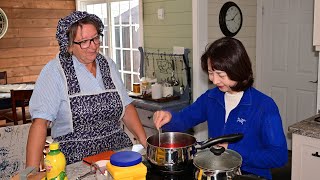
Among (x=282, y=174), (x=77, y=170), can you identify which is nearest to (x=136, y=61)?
(x=282, y=174)

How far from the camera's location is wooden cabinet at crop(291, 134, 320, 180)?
231 centimetres

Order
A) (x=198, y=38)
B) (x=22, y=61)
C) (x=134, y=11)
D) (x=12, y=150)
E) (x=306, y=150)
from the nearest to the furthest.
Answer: (x=12, y=150) → (x=306, y=150) → (x=198, y=38) → (x=134, y=11) → (x=22, y=61)

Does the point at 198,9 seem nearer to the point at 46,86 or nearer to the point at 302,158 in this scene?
the point at 302,158

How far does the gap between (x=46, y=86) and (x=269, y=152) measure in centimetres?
107

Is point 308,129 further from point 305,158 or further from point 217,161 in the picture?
point 217,161

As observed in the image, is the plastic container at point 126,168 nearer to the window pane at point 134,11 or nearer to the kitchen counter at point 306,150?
the kitchen counter at point 306,150

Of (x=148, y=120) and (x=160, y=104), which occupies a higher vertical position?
(x=160, y=104)

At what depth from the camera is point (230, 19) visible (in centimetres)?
369

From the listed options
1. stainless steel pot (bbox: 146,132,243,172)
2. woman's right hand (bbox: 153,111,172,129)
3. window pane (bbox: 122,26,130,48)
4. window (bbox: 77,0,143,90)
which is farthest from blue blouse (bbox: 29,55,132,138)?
window pane (bbox: 122,26,130,48)

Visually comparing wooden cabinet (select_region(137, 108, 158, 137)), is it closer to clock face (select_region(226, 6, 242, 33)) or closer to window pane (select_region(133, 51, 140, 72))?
window pane (select_region(133, 51, 140, 72))

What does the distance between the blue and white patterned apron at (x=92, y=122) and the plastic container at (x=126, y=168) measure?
61 cm

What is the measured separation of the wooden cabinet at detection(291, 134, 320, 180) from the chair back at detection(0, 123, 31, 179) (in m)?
1.74

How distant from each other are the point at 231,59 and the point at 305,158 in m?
1.29

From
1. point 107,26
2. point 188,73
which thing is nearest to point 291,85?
point 188,73
